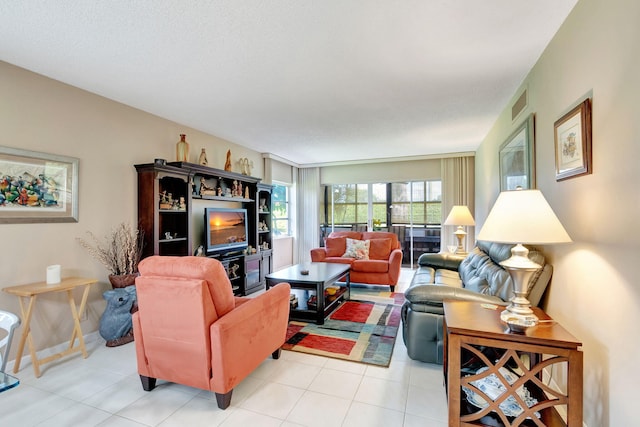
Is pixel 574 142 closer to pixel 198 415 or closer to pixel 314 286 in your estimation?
pixel 314 286

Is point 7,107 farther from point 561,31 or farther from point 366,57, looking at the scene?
point 561,31

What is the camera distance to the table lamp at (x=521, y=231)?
1573mm

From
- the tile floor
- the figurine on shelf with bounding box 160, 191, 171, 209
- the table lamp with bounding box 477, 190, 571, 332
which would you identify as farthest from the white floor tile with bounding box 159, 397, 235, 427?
the figurine on shelf with bounding box 160, 191, 171, 209

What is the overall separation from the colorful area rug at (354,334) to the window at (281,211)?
3.06 m

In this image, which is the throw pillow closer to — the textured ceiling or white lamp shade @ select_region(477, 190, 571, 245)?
the textured ceiling

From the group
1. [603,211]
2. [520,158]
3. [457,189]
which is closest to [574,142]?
[603,211]

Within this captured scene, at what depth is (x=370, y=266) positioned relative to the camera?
15.8 ft

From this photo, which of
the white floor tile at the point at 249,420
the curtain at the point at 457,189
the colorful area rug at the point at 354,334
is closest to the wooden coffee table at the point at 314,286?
the colorful area rug at the point at 354,334

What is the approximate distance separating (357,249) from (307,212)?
2.12m

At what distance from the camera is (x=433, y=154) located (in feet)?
19.5

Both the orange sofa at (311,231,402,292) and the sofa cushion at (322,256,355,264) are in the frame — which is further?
the sofa cushion at (322,256,355,264)

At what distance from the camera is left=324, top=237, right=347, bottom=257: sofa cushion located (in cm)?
549

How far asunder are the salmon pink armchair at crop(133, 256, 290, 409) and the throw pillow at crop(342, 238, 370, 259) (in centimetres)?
327

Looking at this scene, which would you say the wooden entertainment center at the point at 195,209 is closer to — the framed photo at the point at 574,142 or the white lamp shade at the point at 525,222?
the white lamp shade at the point at 525,222
